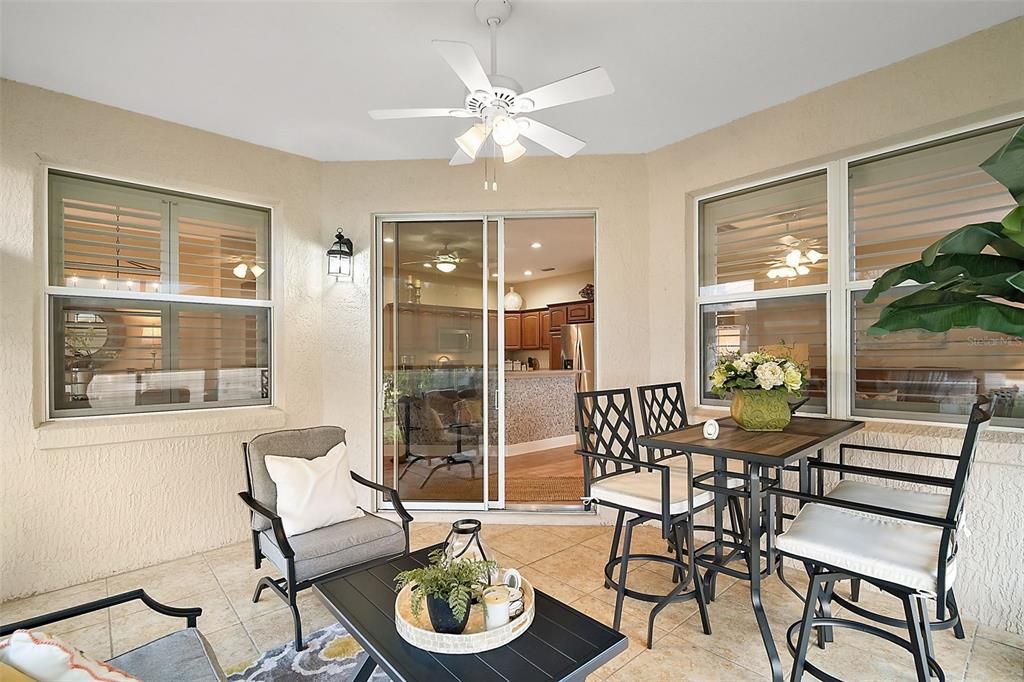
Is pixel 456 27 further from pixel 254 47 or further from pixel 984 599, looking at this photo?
pixel 984 599

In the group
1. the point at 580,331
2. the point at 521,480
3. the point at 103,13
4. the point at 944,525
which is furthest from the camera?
the point at 580,331

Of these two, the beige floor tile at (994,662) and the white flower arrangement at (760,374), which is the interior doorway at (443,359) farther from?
the beige floor tile at (994,662)

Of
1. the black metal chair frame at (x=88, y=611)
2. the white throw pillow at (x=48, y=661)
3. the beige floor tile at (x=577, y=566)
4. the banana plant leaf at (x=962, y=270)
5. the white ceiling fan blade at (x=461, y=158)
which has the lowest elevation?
the beige floor tile at (x=577, y=566)

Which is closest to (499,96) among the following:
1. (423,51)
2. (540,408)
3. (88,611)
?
(423,51)

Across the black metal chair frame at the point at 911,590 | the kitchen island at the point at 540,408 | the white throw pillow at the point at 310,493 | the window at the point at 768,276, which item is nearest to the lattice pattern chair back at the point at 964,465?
the black metal chair frame at the point at 911,590

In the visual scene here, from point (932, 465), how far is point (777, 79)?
2267 millimetres

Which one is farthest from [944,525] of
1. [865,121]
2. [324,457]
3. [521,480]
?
[521,480]

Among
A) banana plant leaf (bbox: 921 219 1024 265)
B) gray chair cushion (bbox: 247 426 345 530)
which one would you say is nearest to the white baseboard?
gray chair cushion (bbox: 247 426 345 530)

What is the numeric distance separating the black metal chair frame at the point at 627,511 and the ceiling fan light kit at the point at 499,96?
143 cm

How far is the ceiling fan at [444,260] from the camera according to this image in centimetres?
400

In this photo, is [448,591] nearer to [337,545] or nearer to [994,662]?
[337,545]

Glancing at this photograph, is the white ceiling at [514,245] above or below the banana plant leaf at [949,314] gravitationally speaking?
above

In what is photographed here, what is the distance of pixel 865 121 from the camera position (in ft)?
9.14

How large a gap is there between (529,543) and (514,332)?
20.2 feet
